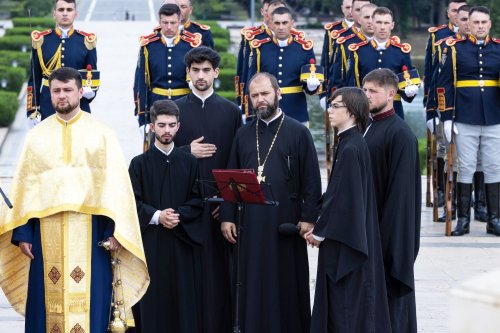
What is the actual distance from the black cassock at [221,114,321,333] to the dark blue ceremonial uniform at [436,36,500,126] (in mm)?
4021

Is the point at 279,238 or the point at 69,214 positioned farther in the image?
the point at 279,238

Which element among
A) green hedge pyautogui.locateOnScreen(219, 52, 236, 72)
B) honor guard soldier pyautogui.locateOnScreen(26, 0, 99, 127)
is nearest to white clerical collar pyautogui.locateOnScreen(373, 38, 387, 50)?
honor guard soldier pyautogui.locateOnScreen(26, 0, 99, 127)

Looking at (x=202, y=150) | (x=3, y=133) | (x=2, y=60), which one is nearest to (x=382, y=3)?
(x=2, y=60)

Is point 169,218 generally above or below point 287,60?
below

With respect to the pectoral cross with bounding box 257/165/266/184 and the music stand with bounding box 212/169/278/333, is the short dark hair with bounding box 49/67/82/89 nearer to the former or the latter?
the music stand with bounding box 212/169/278/333

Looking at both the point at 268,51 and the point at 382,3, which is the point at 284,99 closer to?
the point at 268,51

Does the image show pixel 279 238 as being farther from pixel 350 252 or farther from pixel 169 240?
pixel 350 252

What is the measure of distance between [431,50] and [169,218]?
19.2ft

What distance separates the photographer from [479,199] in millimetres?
11844

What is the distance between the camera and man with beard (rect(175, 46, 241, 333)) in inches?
297

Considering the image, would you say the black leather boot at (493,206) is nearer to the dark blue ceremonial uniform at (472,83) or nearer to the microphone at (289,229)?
the dark blue ceremonial uniform at (472,83)

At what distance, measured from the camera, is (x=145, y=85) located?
10.1 meters

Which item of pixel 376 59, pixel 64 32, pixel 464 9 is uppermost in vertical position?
pixel 464 9

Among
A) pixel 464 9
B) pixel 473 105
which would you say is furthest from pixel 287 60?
pixel 464 9
